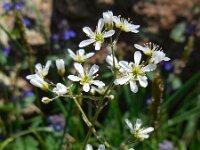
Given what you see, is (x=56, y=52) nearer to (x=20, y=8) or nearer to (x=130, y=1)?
(x=20, y=8)

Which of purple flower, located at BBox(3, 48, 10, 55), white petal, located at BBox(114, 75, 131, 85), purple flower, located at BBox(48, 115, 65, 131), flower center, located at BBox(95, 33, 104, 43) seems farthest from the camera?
purple flower, located at BBox(3, 48, 10, 55)

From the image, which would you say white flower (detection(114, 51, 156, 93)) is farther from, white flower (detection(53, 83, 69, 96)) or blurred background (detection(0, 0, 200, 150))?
blurred background (detection(0, 0, 200, 150))

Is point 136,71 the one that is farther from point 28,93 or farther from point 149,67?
point 28,93

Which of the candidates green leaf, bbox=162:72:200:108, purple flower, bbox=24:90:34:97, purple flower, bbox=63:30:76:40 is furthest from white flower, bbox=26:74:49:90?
purple flower, bbox=63:30:76:40

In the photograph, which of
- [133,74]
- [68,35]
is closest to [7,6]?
[68,35]

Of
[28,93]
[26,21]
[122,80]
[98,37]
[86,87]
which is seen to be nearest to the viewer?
[122,80]

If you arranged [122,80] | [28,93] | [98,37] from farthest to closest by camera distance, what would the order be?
[28,93] < [98,37] < [122,80]

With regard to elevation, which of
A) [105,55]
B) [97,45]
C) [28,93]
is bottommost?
[97,45]

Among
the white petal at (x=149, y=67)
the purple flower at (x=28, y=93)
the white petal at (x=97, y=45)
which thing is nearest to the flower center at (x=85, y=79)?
the white petal at (x=97, y=45)

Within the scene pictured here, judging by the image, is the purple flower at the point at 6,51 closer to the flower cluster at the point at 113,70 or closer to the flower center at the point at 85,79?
the flower cluster at the point at 113,70

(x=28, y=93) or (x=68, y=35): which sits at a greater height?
(x=68, y=35)

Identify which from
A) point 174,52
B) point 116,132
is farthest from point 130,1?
point 116,132
